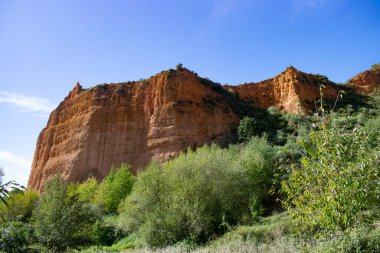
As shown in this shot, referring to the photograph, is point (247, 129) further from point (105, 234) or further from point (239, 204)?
point (105, 234)

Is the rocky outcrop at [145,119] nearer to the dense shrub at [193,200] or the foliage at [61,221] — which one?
the dense shrub at [193,200]

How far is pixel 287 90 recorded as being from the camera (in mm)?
57594

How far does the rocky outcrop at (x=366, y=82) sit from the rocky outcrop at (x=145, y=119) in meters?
6.91

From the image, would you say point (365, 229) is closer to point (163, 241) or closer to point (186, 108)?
point (163, 241)

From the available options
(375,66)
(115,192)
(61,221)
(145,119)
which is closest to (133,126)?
(145,119)

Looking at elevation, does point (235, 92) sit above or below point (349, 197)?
above

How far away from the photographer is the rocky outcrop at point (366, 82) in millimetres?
61719

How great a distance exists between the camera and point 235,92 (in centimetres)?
6138

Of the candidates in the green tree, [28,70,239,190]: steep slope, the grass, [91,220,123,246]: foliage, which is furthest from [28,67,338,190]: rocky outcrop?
the grass

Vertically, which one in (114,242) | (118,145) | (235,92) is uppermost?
(235,92)

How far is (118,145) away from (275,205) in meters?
28.5

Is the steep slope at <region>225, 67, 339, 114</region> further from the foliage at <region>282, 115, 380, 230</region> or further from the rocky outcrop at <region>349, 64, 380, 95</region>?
the foliage at <region>282, 115, 380, 230</region>

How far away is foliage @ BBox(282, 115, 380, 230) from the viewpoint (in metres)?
7.67

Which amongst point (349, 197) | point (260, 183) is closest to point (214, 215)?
point (260, 183)
